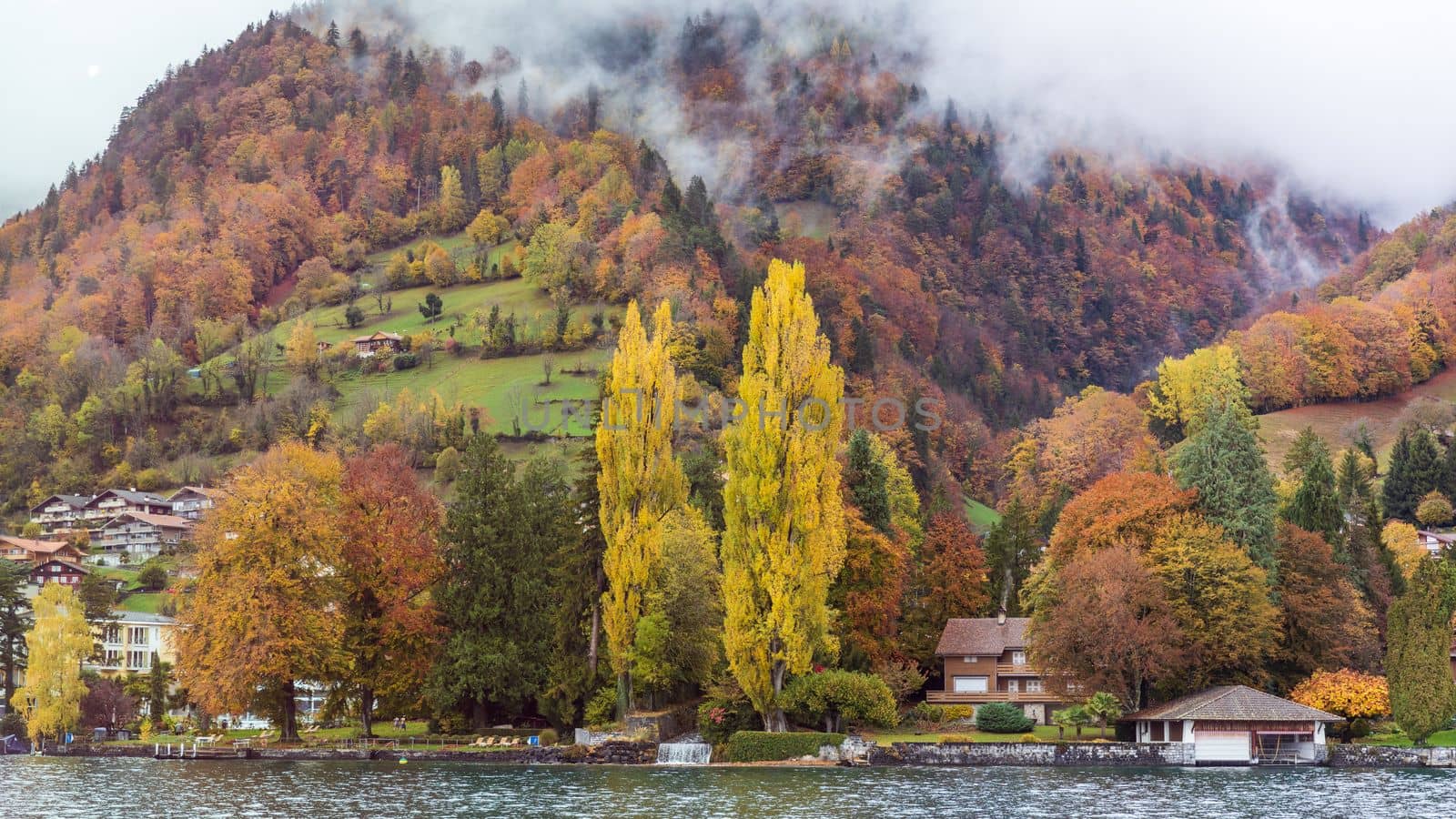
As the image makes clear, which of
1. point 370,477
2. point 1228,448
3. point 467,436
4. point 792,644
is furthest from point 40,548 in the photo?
point 1228,448

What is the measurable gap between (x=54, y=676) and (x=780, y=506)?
142 ft

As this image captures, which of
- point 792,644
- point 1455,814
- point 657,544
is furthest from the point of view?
point 657,544

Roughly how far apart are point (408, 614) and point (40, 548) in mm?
87476

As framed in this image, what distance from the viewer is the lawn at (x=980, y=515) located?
484 ft

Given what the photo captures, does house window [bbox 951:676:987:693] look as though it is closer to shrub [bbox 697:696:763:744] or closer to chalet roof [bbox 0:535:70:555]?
shrub [bbox 697:696:763:744]

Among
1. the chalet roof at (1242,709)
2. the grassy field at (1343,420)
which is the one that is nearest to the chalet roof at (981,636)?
the chalet roof at (1242,709)

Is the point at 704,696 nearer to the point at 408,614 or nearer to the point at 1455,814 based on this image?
the point at 408,614

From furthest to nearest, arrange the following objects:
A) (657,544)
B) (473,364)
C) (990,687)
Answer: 1. (473,364)
2. (990,687)
3. (657,544)

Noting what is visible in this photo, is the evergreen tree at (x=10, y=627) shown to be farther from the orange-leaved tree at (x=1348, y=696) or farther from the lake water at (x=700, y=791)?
the orange-leaved tree at (x=1348, y=696)

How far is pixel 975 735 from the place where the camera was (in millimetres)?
73688

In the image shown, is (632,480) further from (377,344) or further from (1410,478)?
(377,344)

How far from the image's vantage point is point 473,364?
165 metres

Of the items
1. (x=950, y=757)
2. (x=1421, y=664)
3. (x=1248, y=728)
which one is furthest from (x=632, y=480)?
(x=1421, y=664)

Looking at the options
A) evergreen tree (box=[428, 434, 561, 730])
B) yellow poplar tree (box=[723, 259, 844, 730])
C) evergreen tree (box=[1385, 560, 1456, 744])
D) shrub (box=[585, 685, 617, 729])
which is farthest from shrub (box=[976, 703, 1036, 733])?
evergreen tree (box=[428, 434, 561, 730])
